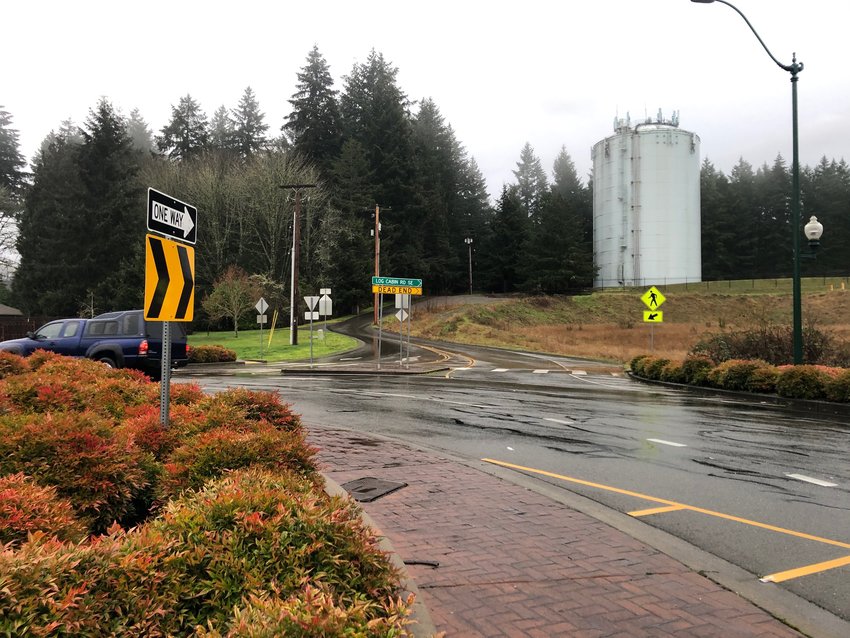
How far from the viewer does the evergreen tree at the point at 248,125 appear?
78938mm

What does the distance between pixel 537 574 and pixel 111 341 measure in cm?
1652

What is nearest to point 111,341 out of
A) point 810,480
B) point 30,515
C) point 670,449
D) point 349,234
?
point 670,449

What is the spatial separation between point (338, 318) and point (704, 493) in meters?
59.5

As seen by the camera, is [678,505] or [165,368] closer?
[165,368]

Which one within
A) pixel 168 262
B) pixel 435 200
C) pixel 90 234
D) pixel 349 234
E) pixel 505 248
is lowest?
pixel 168 262

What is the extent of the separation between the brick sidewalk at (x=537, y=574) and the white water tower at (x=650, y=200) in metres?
61.5

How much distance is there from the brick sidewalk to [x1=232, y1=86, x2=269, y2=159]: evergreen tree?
79.9 m

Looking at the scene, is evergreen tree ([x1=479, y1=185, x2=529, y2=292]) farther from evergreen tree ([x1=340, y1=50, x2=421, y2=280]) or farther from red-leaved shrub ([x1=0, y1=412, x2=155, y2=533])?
red-leaved shrub ([x1=0, y1=412, x2=155, y2=533])

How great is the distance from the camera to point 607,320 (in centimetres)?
5822

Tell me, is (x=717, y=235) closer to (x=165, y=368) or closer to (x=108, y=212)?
(x=108, y=212)

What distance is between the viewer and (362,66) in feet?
264

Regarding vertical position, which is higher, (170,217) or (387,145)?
(387,145)

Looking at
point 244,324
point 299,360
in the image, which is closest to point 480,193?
point 244,324

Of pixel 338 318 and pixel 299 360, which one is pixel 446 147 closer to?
pixel 338 318
